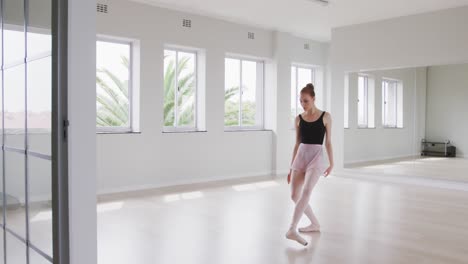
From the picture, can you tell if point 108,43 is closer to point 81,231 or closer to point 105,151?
point 105,151

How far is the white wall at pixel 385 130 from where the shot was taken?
8477mm

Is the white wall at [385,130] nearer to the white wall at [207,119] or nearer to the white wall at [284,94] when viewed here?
the white wall at [284,94]

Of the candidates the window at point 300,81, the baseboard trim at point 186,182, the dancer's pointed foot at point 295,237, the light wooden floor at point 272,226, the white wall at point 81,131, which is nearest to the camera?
the white wall at point 81,131

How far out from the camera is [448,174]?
7.83 m

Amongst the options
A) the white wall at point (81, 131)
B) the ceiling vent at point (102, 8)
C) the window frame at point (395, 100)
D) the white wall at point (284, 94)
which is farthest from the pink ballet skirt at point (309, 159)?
the white wall at point (284, 94)

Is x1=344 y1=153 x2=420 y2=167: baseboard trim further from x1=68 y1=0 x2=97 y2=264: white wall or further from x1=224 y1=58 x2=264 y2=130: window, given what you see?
x1=68 y1=0 x2=97 y2=264: white wall

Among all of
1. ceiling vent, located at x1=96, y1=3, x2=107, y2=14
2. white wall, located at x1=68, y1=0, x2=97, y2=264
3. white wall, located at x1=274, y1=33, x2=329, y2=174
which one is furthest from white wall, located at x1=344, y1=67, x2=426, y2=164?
white wall, located at x1=68, y1=0, x2=97, y2=264

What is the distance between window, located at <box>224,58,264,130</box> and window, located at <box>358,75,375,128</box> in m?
2.12

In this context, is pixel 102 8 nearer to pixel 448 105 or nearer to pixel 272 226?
pixel 272 226

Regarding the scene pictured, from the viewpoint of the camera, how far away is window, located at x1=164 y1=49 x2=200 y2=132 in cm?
803

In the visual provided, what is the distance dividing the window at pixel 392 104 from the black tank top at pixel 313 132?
497 cm

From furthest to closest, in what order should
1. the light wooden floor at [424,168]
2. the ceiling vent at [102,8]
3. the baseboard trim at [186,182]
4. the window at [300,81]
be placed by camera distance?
1. the window at [300,81]
2. the light wooden floor at [424,168]
3. the baseboard trim at [186,182]
4. the ceiling vent at [102,8]

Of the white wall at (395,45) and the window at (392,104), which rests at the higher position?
the white wall at (395,45)

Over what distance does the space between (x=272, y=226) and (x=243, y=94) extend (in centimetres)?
483
